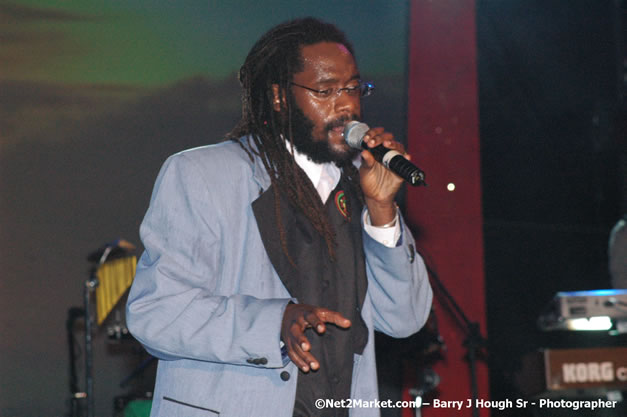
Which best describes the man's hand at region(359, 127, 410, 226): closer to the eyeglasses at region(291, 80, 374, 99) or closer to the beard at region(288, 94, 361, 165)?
the beard at region(288, 94, 361, 165)

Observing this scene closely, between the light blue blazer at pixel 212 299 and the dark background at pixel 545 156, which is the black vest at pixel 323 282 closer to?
the light blue blazer at pixel 212 299

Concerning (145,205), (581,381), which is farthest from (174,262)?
(145,205)

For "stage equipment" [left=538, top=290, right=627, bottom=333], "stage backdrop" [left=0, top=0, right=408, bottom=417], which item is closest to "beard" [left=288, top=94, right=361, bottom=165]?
"stage equipment" [left=538, top=290, right=627, bottom=333]

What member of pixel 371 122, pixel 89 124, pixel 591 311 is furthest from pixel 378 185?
pixel 89 124

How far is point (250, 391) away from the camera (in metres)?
1.92

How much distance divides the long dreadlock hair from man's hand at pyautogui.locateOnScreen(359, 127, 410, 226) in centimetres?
14

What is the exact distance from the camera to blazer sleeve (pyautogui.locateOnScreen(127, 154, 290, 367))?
1.86 meters

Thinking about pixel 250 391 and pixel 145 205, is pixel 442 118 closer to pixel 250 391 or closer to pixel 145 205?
pixel 145 205

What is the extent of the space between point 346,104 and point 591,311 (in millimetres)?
1891

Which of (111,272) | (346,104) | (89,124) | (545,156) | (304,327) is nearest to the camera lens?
(304,327)

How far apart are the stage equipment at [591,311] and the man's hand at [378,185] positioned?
175cm

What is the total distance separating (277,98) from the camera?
2443 millimetres

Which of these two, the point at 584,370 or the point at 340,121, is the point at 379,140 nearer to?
the point at 340,121

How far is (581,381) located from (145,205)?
10.3 ft
